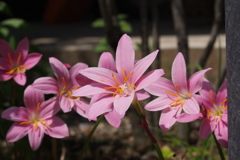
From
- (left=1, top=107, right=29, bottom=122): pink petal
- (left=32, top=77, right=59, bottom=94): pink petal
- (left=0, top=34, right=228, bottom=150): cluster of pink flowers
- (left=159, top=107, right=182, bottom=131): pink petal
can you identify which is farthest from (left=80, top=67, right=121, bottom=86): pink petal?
(left=1, top=107, right=29, bottom=122): pink petal

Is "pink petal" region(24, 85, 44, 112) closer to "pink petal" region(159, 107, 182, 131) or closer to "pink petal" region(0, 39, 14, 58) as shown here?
"pink petal" region(0, 39, 14, 58)

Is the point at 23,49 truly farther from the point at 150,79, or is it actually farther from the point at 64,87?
the point at 150,79

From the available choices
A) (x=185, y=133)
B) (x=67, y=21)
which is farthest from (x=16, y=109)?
(x=67, y=21)

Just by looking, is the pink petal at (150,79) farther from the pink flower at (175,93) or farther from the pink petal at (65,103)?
the pink petal at (65,103)

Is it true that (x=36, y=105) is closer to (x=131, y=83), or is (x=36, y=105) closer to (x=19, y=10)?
(x=131, y=83)

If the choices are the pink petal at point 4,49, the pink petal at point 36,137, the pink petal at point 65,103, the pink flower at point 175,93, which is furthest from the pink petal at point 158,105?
the pink petal at point 4,49

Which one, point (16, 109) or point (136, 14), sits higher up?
point (16, 109)

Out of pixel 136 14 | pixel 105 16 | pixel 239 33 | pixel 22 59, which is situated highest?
pixel 239 33
